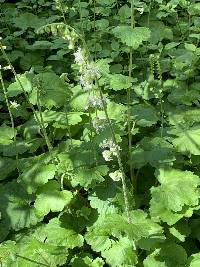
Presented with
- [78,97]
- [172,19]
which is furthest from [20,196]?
[172,19]

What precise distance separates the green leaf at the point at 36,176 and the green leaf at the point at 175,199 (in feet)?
2.19

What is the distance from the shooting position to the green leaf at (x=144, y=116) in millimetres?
3135

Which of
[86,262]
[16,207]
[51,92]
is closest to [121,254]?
[86,262]

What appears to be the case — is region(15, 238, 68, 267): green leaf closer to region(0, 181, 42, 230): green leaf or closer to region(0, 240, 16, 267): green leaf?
region(0, 240, 16, 267): green leaf

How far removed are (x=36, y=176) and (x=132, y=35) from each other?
1073 mm

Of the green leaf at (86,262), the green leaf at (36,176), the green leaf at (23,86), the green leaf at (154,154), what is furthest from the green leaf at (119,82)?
the green leaf at (86,262)

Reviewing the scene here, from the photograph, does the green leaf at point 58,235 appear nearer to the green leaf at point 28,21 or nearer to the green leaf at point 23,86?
the green leaf at point 23,86

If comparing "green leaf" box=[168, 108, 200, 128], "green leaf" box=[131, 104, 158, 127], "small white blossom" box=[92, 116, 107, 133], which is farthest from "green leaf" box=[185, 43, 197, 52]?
"small white blossom" box=[92, 116, 107, 133]

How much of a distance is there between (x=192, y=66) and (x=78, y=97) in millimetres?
1192

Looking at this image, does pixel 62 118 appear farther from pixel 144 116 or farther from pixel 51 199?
pixel 51 199

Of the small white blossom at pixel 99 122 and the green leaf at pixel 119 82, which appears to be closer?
the small white blossom at pixel 99 122

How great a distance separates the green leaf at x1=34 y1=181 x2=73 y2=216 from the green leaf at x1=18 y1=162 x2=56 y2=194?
6cm

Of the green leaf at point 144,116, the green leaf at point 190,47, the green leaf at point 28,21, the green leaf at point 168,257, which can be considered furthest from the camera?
the green leaf at point 28,21

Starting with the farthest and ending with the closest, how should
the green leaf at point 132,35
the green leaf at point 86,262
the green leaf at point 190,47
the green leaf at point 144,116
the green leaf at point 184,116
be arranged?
1. the green leaf at point 190,47
2. the green leaf at point 184,116
3. the green leaf at point 144,116
4. the green leaf at point 86,262
5. the green leaf at point 132,35
